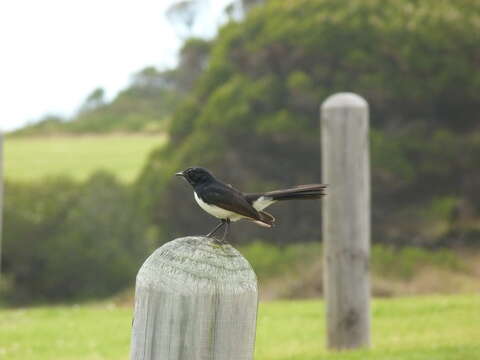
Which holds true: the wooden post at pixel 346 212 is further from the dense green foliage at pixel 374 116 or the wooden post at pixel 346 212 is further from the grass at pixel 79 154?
the grass at pixel 79 154

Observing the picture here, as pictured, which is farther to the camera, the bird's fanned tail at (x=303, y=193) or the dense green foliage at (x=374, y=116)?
the dense green foliage at (x=374, y=116)

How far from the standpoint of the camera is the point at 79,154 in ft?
111

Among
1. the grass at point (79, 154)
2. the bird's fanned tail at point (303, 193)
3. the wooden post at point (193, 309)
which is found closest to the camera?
the wooden post at point (193, 309)

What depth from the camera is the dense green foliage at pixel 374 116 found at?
659 inches

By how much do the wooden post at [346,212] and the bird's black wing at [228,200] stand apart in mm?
3292

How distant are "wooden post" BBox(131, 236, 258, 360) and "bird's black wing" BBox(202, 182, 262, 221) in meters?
1.06

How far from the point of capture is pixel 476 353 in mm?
6793

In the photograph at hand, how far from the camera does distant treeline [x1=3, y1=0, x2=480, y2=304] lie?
658 inches

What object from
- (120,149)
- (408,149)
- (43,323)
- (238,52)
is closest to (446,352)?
(43,323)

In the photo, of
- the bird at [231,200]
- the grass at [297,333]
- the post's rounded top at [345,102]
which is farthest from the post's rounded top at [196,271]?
the post's rounded top at [345,102]

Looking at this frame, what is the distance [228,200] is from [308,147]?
13445 mm

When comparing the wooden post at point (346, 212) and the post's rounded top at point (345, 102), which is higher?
the post's rounded top at point (345, 102)

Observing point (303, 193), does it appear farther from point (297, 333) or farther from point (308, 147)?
point (308, 147)

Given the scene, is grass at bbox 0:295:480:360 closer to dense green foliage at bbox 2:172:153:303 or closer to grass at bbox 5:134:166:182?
dense green foliage at bbox 2:172:153:303
